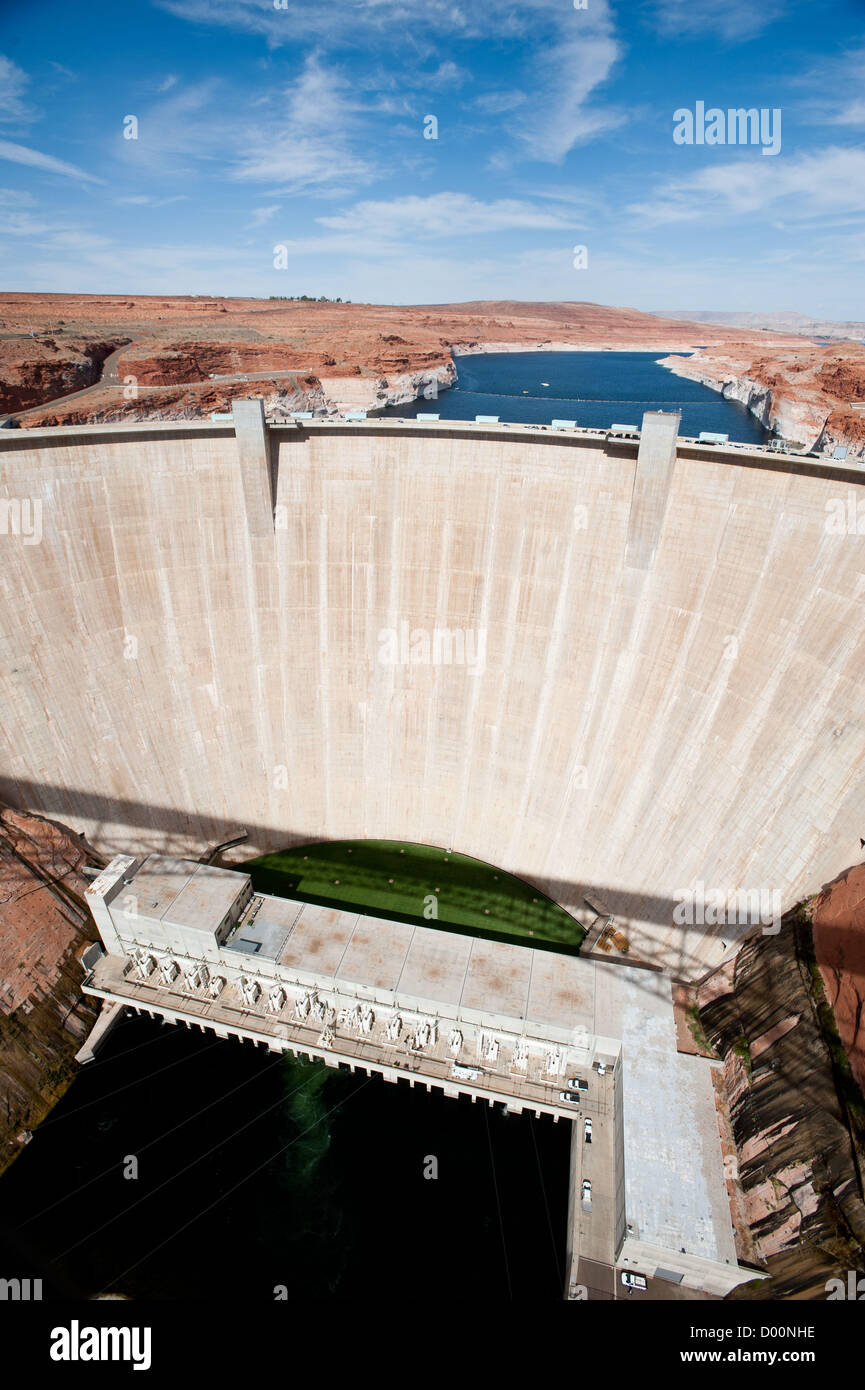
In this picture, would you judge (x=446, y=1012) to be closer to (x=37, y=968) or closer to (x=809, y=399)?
(x=37, y=968)

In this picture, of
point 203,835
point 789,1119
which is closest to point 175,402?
point 203,835

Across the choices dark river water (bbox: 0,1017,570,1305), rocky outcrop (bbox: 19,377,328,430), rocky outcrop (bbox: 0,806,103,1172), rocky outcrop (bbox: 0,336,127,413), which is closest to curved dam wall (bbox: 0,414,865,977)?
rocky outcrop (bbox: 0,806,103,1172)

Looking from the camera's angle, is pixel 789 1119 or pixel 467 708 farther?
pixel 467 708

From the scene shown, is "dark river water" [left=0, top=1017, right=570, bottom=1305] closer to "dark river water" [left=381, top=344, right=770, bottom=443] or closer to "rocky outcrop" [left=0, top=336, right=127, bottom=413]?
"rocky outcrop" [left=0, top=336, right=127, bottom=413]

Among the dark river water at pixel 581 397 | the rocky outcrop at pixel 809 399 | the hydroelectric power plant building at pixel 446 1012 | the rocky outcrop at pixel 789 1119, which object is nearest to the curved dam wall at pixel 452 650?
the rocky outcrop at pixel 789 1119

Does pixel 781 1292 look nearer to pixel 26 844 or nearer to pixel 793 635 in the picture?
pixel 793 635
